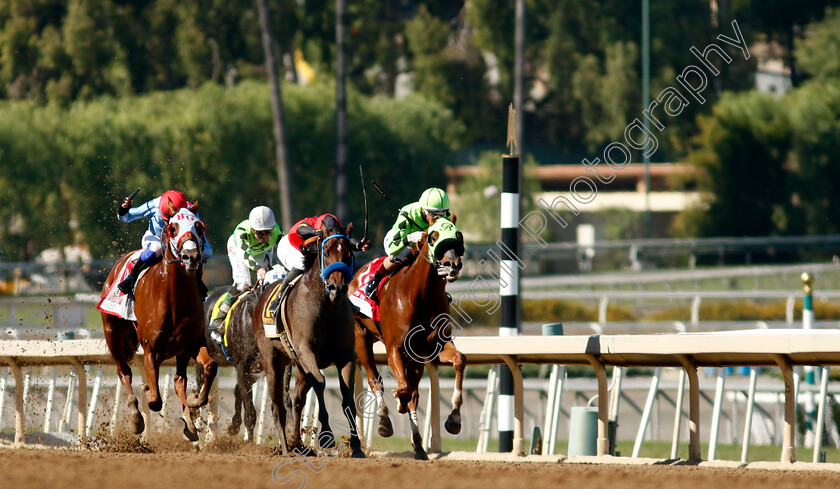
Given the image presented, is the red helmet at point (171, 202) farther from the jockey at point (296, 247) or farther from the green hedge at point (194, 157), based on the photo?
the green hedge at point (194, 157)

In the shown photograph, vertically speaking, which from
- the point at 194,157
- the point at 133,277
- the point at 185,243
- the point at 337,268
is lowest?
the point at 133,277

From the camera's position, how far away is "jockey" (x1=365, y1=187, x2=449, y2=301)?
7.42m

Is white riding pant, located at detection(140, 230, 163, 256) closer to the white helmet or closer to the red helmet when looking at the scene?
the red helmet

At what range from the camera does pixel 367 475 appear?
5711 mm

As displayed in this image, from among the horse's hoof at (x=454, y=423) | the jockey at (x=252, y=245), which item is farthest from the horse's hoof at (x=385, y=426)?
the jockey at (x=252, y=245)

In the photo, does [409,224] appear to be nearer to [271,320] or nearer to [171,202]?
[271,320]

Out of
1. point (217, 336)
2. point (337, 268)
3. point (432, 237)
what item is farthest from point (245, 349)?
point (432, 237)

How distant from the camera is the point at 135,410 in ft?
25.1

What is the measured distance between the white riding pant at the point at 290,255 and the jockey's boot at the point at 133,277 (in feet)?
3.10

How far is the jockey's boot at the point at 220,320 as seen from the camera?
28.2ft

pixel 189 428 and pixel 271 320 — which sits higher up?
pixel 271 320

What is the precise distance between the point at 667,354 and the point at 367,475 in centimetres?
178

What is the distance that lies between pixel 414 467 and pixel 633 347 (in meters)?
1.35

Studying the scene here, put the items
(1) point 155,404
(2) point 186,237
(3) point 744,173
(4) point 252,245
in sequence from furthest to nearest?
(3) point 744,173 → (4) point 252,245 → (1) point 155,404 → (2) point 186,237
